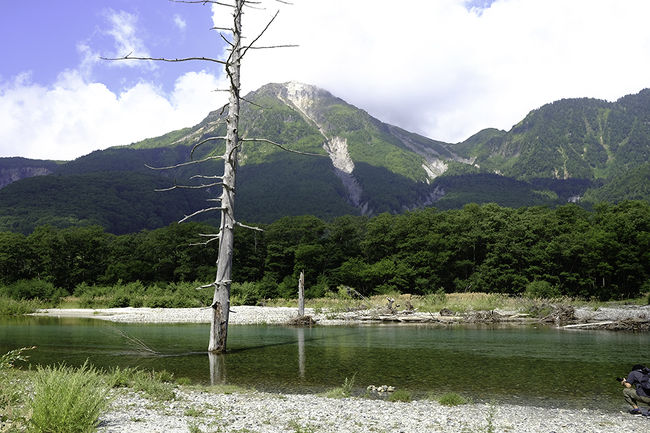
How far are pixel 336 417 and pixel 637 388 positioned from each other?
21.1ft

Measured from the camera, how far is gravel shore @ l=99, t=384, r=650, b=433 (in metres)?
7.25

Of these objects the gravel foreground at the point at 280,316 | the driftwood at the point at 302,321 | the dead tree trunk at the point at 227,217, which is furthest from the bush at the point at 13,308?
the dead tree trunk at the point at 227,217

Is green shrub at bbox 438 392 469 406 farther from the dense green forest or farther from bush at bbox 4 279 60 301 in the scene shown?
bush at bbox 4 279 60 301

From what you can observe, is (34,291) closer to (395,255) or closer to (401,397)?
(395,255)

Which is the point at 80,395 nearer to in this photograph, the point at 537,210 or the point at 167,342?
the point at 167,342

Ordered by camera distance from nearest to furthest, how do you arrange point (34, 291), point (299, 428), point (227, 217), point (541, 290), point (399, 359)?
point (299, 428) → point (399, 359) → point (227, 217) → point (541, 290) → point (34, 291)

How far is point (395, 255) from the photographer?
61500 mm

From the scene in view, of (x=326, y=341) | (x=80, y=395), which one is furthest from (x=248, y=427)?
(x=326, y=341)

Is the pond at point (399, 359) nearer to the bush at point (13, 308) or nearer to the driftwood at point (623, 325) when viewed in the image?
the driftwood at point (623, 325)

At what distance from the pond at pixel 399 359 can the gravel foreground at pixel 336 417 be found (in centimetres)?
158

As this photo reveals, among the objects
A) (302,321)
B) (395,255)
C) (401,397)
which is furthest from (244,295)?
(401,397)

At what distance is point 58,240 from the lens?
67062mm

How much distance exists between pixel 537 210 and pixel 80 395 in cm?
6783

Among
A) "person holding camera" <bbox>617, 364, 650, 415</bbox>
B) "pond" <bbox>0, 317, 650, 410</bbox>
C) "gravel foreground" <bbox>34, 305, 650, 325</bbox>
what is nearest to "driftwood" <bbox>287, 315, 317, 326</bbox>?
"gravel foreground" <bbox>34, 305, 650, 325</bbox>
